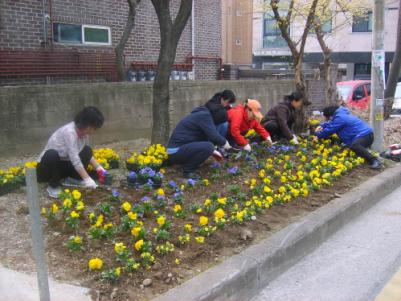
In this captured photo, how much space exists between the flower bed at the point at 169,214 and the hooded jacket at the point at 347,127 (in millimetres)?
1336

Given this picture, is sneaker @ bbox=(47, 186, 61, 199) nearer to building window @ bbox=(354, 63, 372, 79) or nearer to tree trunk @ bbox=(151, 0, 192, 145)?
tree trunk @ bbox=(151, 0, 192, 145)

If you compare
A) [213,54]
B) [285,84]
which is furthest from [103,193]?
[213,54]

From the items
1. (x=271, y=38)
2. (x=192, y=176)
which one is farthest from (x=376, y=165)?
(x=271, y=38)

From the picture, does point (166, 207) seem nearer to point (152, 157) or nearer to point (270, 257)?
point (270, 257)

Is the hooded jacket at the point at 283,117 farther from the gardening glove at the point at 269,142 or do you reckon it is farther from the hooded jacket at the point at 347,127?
the hooded jacket at the point at 347,127

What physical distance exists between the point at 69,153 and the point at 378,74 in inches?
244

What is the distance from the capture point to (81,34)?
431 inches

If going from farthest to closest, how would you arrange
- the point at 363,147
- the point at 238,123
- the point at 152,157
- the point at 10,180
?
the point at 363,147, the point at 238,123, the point at 152,157, the point at 10,180

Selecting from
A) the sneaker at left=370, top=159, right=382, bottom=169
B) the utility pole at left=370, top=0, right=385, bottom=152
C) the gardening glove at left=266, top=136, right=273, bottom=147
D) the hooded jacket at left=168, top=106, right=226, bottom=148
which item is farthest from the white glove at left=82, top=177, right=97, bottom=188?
the utility pole at left=370, top=0, right=385, bottom=152

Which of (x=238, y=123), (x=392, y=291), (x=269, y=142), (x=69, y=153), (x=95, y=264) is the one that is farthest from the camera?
(x=269, y=142)

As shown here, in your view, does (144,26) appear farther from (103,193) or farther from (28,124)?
(103,193)

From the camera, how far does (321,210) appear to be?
5.98 meters

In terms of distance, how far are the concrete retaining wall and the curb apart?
182 inches

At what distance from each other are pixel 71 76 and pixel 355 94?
960cm
